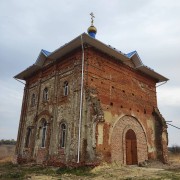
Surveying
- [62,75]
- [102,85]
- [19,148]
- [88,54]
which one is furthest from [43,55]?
[19,148]

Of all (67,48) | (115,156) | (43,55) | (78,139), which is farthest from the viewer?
(43,55)

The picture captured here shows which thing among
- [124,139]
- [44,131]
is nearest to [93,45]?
[124,139]

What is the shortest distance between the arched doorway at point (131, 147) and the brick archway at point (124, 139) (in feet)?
0.85

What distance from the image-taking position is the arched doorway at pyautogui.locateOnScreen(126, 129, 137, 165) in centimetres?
1468

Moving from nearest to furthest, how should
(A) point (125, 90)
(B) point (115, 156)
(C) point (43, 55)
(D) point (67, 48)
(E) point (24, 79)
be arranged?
(B) point (115, 156), (D) point (67, 48), (A) point (125, 90), (C) point (43, 55), (E) point (24, 79)

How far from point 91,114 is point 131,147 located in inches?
169

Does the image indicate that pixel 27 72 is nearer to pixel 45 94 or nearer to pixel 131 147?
pixel 45 94

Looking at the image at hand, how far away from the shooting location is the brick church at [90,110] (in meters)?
12.9

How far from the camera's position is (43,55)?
56.8 ft

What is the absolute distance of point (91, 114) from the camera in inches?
503

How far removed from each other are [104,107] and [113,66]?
325cm

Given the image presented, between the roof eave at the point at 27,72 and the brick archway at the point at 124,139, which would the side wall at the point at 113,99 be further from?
the roof eave at the point at 27,72

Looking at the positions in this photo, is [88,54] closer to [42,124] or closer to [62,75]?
[62,75]

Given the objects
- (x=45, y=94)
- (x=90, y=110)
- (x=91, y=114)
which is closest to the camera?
(x=91, y=114)
